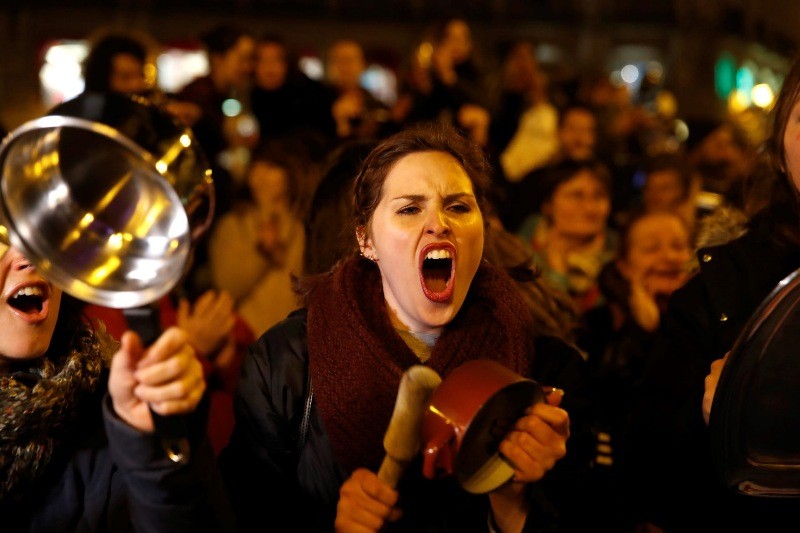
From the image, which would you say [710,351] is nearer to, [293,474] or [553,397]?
[553,397]

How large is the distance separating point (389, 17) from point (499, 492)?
25.3m

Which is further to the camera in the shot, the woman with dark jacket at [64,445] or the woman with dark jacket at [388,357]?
the woman with dark jacket at [388,357]

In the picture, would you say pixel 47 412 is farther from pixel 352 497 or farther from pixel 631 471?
pixel 631 471

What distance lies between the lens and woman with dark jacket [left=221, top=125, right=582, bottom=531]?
94.8 inches

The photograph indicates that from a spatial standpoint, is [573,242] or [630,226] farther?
[573,242]

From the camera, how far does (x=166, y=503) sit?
193 cm

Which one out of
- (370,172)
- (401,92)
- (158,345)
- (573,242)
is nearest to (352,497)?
(158,345)

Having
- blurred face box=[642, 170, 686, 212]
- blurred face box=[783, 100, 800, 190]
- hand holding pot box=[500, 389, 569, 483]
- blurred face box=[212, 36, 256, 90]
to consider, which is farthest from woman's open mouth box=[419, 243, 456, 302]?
blurred face box=[212, 36, 256, 90]

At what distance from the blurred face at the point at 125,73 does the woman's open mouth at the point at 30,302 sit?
2985mm

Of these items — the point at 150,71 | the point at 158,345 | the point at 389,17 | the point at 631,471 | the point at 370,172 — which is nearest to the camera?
the point at 158,345

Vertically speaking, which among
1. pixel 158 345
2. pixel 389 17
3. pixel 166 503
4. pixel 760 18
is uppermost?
pixel 158 345

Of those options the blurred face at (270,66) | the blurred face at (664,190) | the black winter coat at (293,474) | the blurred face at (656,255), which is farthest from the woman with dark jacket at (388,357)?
the blurred face at (270,66)

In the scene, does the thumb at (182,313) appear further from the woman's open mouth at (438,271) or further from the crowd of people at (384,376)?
the woman's open mouth at (438,271)

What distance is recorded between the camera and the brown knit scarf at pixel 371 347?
2.40m
